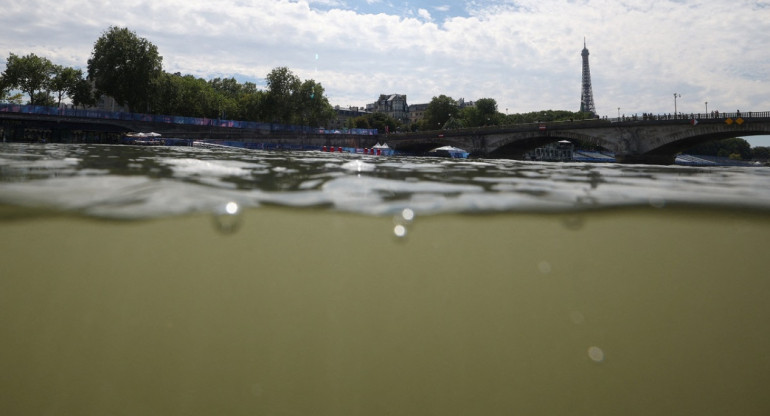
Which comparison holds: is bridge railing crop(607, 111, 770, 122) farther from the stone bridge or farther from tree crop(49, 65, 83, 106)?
tree crop(49, 65, 83, 106)

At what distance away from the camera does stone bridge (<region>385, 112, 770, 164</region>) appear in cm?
3738

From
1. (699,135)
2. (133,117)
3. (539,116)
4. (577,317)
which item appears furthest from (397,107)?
(577,317)

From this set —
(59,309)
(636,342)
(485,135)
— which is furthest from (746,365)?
(485,135)

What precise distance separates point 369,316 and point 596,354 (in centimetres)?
91

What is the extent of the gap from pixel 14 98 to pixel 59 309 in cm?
10132

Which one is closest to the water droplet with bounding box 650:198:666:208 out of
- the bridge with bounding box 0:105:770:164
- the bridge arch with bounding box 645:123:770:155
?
the bridge with bounding box 0:105:770:164

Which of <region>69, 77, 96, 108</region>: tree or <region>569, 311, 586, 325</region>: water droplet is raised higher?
<region>69, 77, 96, 108</region>: tree

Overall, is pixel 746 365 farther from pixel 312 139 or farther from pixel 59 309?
pixel 312 139

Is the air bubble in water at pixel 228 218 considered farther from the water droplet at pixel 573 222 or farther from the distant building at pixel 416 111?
the distant building at pixel 416 111

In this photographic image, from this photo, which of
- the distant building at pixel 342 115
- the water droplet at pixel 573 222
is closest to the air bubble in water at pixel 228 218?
the water droplet at pixel 573 222

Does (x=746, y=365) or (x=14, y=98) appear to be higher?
(x=14, y=98)

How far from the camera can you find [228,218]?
138 inches

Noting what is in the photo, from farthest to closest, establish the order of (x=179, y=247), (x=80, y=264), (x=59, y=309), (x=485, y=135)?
1. (x=485, y=135)
2. (x=179, y=247)
3. (x=80, y=264)
4. (x=59, y=309)

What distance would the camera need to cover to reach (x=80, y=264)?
91.1 inches
